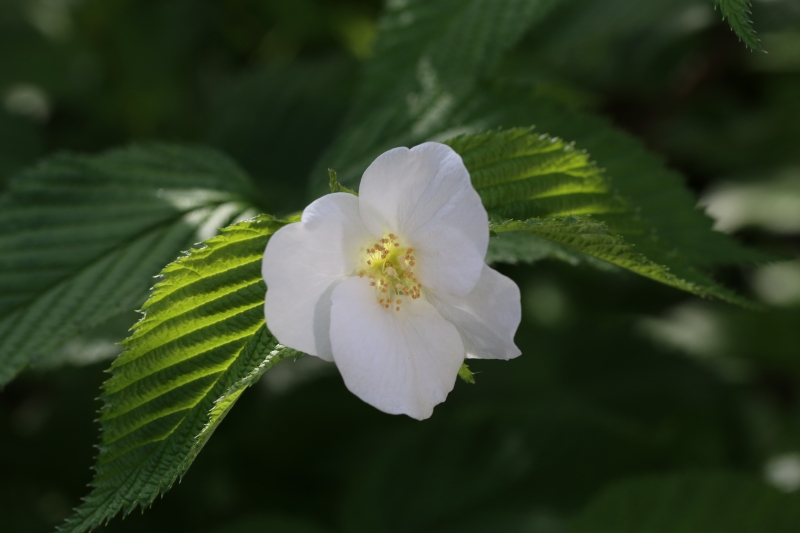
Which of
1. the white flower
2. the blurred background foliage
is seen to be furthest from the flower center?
the blurred background foliage

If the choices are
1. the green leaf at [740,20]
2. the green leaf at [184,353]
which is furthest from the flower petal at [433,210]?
the green leaf at [740,20]

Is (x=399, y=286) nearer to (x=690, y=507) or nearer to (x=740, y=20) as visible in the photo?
(x=740, y=20)

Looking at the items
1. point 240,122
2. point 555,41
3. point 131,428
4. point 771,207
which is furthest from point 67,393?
point 771,207

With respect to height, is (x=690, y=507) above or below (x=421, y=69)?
below

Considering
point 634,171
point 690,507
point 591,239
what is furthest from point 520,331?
point 591,239

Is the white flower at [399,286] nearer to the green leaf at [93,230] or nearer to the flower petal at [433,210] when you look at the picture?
the flower petal at [433,210]

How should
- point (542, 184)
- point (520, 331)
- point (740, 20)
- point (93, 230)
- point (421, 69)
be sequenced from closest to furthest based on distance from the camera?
point (740, 20) → point (542, 184) → point (93, 230) → point (421, 69) → point (520, 331)

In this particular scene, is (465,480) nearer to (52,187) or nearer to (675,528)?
(675,528)
